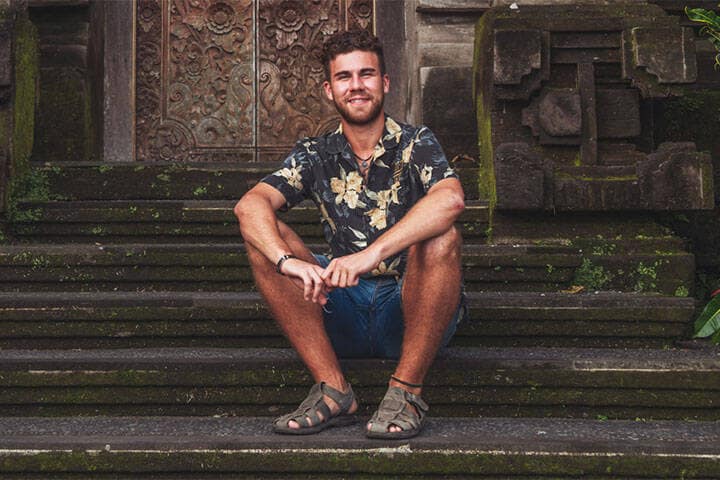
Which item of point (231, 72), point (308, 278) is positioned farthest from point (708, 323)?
point (231, 72)

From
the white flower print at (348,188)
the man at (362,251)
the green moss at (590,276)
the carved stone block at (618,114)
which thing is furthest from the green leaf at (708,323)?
the white flower print at (348,188)

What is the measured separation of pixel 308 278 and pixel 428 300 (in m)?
0.43

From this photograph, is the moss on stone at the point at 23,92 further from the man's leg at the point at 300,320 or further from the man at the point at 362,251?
the man's leg at the point at 300,320

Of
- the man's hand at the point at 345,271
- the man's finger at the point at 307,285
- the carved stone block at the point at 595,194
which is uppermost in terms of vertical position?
the carved stone block at the point at 595,194

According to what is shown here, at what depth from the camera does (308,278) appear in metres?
3.08

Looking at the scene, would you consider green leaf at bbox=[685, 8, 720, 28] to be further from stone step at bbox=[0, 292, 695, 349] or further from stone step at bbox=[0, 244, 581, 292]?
stone step at bbox=[0, 292, 695, 349]

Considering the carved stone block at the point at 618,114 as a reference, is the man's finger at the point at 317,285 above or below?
below

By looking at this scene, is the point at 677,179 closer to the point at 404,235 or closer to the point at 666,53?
the point at 666,53

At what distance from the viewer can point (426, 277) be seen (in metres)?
3.22

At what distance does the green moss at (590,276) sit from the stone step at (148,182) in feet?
3.23

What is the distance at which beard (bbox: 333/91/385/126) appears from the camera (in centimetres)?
353

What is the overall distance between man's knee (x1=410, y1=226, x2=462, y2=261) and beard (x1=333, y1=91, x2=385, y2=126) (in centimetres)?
58

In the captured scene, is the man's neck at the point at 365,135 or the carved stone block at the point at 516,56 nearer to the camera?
the man's neck at the point at 365,135

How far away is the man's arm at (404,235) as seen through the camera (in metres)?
3.08
